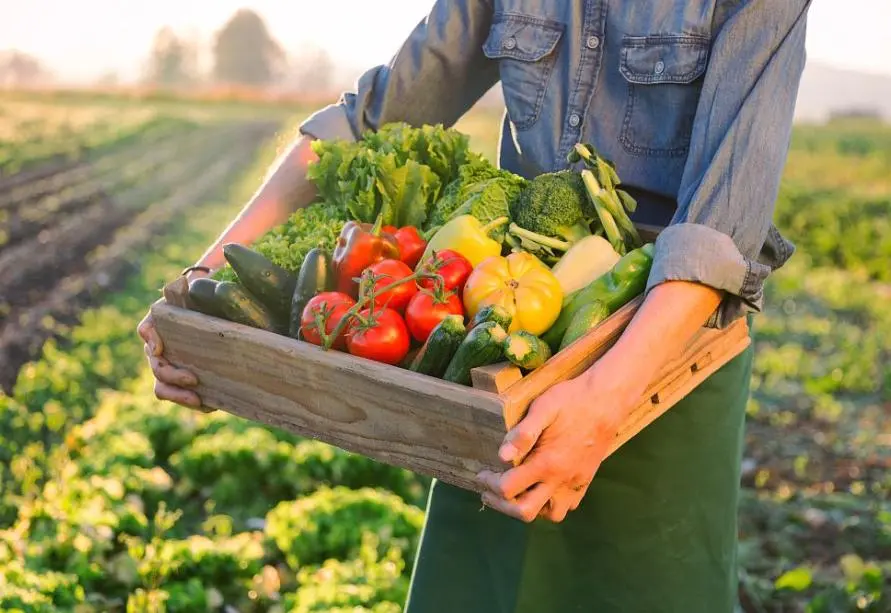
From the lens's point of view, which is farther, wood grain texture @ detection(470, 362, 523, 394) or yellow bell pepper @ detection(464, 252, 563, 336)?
yellow bell pepper @ detection(464, 252, 563, 336)

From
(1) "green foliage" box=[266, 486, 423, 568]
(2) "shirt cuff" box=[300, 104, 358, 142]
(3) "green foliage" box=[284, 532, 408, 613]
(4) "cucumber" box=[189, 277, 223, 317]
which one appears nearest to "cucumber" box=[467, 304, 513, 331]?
(4) "cucumber" box=[189, 277, 223, 317]

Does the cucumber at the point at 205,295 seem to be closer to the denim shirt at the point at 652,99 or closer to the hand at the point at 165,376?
the hand at the point at 165,376

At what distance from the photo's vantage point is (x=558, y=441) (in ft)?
6.59

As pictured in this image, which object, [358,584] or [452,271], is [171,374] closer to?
[452,271]

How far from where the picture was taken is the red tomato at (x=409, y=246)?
101 inches

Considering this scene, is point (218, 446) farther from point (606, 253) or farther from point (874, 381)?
point (874, 381)

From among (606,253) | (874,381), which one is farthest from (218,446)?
(874,381)

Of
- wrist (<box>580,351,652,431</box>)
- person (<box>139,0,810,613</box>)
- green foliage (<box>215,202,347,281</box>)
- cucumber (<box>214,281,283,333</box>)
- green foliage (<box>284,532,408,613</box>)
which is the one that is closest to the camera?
wrist (<box>580,351,652,431</box>)

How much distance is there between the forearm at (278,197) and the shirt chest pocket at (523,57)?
566 mm

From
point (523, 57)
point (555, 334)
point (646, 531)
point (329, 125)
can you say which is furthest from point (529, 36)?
point (646, 531)

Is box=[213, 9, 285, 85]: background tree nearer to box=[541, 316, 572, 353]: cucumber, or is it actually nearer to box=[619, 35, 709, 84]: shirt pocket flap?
box=[619, 35, 709, 84]: shirt pocket flap

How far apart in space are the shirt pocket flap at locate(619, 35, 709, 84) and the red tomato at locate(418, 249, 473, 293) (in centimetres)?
66

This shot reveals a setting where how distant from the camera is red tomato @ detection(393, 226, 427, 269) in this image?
256 centimetres

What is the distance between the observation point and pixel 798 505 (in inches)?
228
